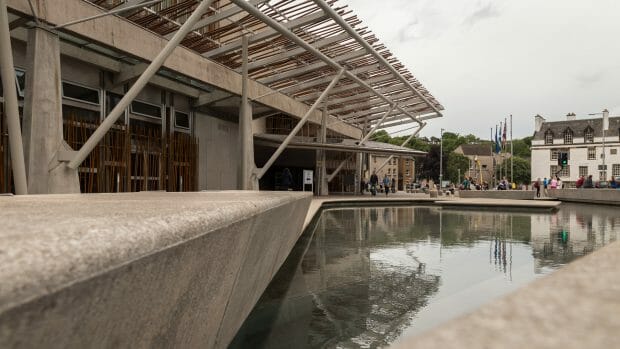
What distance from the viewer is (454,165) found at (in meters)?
93.2

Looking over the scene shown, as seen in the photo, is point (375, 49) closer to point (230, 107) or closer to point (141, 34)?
A: point (230, 107)

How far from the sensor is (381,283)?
5.46 m

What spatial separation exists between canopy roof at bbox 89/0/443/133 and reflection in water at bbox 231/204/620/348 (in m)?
7.52

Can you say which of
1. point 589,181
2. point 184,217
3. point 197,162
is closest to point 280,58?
point 197,162

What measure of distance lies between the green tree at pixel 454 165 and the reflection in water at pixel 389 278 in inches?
3333

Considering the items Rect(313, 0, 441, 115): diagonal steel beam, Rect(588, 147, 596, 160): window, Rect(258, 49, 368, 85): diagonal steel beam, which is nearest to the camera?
Rect(313, 0, 441, 115): diagonal steel beam

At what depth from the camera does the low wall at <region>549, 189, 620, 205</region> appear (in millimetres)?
22466

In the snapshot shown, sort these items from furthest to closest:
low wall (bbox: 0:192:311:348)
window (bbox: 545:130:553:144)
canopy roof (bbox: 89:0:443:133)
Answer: window (bbox: 545:130:553:144) → canopy roof (bbox: 89:0:443:133) → low wall (bbox: 0:192:311:348)

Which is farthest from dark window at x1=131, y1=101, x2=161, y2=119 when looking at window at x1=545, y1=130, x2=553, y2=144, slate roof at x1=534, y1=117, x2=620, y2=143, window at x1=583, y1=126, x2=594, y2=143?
window at x1=583, y1=126, x2=594, y2=143

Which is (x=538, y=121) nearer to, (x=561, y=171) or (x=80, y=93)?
(x=561, y=171)

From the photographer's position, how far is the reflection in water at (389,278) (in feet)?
12.5

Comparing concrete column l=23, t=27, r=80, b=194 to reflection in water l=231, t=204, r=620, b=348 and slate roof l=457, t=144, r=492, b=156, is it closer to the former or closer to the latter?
reflection in water l=231, t=204, r=620, b=348

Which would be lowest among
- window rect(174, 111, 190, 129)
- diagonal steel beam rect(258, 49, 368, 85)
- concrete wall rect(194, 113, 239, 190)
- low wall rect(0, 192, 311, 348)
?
low wall rect(0, 192, 311, 348)

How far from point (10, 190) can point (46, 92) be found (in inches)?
119
